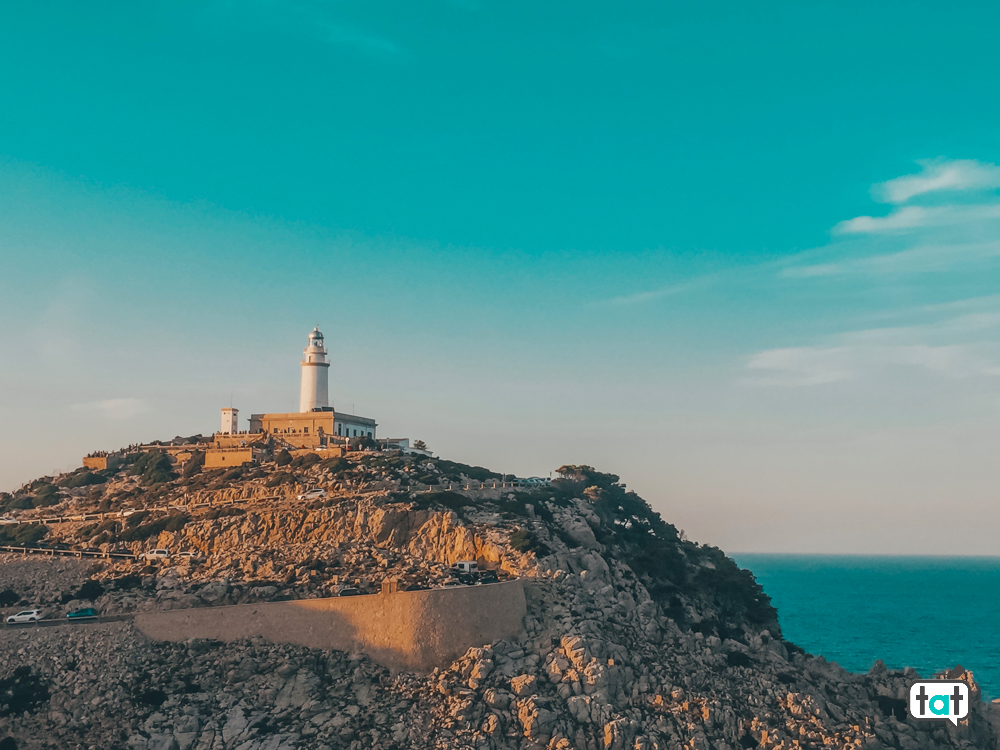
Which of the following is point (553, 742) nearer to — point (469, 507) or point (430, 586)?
point (430, 586)

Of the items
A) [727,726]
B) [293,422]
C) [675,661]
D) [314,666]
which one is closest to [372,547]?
[314,666]

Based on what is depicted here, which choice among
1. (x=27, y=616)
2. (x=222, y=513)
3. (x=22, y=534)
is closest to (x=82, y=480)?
(x=22, y=534)

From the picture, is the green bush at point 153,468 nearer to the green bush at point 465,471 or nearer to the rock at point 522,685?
the green bush at point 465,471

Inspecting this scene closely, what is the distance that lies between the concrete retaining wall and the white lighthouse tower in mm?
45932

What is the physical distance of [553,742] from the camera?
147 feet

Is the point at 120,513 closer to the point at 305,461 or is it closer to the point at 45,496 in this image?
the point at 45,496

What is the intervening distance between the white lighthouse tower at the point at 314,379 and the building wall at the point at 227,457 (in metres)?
14.1

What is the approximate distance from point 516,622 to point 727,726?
12385mm

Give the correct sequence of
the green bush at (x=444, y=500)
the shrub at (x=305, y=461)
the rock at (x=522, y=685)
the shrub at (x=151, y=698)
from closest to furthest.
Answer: the shrub at (x=151, y=698), the rock at (x=522, y=685), the green bush at (x=444, y=500), the shrub at (x=305, y=461)

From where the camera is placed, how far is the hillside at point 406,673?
45.1 meters

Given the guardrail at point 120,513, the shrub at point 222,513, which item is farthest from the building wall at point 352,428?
the shrub at point 222,513

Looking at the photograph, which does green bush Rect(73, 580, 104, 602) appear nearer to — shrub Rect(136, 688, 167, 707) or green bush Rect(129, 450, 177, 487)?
shrub Rect(136, 688, 167, 707)

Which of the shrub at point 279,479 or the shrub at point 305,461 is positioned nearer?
the shrub at point 279,479

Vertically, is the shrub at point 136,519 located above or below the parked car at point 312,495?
below
